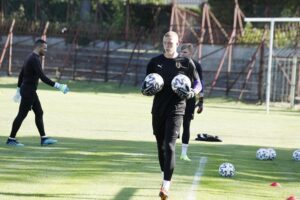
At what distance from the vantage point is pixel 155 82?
9.48m

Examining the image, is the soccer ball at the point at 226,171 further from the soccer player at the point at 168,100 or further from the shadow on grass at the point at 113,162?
the soccer player at the point at 168,100

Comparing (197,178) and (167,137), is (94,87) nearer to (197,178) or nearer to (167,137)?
(197,178)

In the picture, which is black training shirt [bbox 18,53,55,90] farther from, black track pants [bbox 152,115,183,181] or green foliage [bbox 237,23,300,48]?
green foliage [bbox 237,23,300,48]

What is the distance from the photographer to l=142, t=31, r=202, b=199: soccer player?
952 centimetres

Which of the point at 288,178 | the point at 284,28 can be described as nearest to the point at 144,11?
the point at 284,28

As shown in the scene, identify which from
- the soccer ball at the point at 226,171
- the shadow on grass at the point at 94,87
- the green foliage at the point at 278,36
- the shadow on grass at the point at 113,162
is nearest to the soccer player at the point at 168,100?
the shadow on grass at the point at 113,162

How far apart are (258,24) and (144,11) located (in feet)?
25.8

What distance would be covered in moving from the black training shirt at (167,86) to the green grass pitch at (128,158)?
46.4 inches

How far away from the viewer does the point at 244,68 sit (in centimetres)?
3725

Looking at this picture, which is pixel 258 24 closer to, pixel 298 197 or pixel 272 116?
pixel 272 116

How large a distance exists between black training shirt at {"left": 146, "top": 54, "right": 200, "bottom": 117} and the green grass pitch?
3.86ft

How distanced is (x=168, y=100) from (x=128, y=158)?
3.80m

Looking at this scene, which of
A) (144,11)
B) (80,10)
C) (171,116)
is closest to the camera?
(171,116)

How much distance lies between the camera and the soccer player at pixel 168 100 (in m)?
9.52
